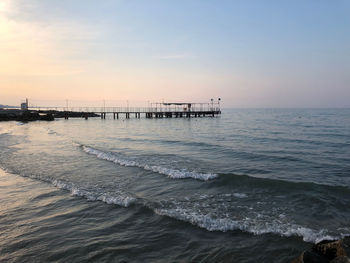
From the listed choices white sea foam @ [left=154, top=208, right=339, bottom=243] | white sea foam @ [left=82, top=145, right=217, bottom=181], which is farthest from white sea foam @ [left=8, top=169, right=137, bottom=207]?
white sea foam @ [left=82, top=145, right=217, bottom=181]

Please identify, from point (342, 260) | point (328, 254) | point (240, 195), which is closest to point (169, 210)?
point (240, 195)

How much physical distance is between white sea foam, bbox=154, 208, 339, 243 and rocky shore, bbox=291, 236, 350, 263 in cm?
140

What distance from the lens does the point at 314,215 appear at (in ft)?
23.5

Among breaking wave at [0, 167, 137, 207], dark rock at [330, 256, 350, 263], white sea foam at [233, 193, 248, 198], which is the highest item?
dark rock at [330, 256, 350, 263]

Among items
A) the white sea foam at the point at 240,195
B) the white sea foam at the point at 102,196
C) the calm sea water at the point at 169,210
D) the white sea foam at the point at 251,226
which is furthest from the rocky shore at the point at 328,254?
the white sea foam at the point at 102,196

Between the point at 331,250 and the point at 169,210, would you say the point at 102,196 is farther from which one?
the point at 331,250

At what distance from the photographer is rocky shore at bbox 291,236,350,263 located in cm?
373

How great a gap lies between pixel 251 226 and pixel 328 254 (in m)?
2.31

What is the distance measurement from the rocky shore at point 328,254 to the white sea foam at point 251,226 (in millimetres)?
1397

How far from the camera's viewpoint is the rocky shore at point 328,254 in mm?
3735

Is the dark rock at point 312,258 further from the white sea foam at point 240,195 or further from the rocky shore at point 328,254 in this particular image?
the white sea foam at point 240,195

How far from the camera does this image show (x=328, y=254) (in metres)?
4.20

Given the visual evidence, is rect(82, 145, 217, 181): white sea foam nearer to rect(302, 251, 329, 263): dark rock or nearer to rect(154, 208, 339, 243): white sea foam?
rect(154, 208, 339, 243): white sea foam

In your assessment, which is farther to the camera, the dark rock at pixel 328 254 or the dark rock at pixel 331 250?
the dark rock at pixel 331 250
